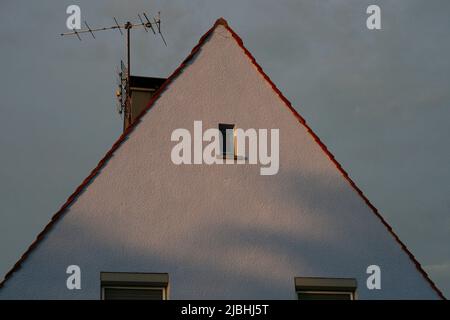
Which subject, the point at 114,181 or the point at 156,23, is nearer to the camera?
the point at 114,181

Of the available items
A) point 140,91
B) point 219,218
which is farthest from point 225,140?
point 140,91

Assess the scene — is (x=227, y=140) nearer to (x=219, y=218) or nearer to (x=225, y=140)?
(x=225, y=140)

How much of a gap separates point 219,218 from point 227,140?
61.4 inches

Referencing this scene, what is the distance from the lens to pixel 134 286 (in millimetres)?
13602

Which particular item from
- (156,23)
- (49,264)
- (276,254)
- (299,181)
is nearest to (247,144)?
(299,181)

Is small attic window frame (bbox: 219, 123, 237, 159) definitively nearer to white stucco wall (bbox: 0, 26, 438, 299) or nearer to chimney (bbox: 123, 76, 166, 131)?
white stucco wall (bbox: 0, 26, 438, 299)

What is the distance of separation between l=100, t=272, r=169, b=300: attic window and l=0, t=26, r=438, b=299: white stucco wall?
0.14 m

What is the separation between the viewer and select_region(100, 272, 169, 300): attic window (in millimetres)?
13391

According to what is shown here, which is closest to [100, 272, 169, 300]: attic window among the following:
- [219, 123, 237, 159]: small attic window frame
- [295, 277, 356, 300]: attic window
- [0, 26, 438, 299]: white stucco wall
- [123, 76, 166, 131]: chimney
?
[0, 26, 438, 299]: white stucco wall

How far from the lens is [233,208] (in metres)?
Result: 14.4

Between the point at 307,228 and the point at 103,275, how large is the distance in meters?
3.94

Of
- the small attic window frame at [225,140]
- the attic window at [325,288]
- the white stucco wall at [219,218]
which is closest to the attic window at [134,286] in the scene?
the white stucco wall at [219,218]
